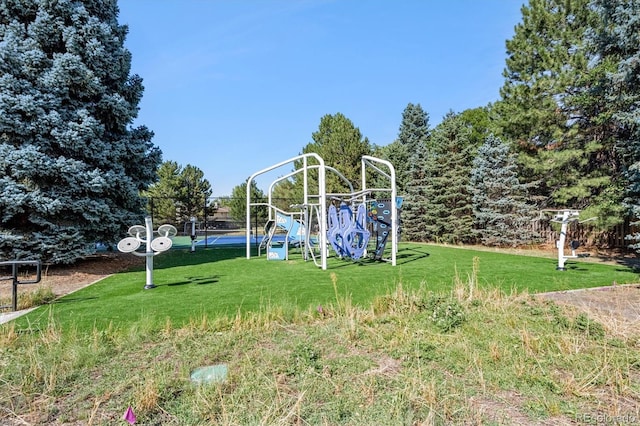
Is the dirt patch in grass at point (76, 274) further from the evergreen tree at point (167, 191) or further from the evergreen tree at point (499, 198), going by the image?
the evergreen tree at point (167, 191)

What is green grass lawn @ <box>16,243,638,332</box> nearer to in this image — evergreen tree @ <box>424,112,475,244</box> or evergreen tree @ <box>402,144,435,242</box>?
evergreen tree @ <box>424,112,475,244</box>

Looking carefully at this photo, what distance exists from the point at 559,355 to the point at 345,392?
187 centimetres

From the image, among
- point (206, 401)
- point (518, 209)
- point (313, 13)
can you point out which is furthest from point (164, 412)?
point (518, 209)

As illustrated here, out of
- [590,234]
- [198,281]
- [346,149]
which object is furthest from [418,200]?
[198,281]

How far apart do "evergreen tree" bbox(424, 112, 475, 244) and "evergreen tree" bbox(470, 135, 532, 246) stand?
906 millimetres

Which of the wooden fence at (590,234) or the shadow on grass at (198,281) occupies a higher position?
the wooden fence at (590,234)

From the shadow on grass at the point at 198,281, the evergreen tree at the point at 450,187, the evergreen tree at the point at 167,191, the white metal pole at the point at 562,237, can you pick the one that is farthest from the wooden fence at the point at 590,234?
the evergreen tree at the point at 167,191

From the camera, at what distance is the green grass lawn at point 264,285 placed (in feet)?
15.4

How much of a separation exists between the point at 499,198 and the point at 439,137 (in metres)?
4.21

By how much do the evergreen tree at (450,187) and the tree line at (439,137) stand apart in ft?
0.21

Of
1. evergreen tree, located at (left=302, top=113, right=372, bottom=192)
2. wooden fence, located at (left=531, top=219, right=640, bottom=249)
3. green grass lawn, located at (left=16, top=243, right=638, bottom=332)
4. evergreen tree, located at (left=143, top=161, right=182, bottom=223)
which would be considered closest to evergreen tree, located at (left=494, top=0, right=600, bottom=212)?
wooden fence, located at (left=531, top=219, right=640, bottom=249)

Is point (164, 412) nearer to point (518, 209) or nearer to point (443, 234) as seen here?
point (518, 209)

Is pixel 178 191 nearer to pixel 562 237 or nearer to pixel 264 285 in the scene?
pixel 264 285

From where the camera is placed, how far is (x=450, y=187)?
16.5 m
